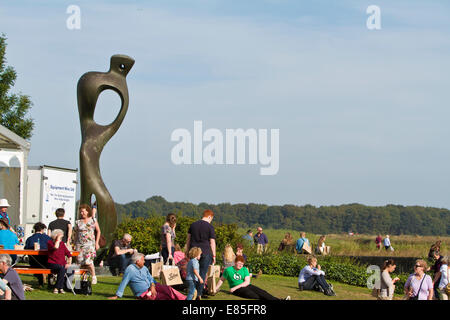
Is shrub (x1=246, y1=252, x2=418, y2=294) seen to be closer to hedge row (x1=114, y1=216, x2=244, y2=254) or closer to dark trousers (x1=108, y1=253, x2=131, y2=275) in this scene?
hedge row (x1=114, y1=216, x2=244, y2=254)

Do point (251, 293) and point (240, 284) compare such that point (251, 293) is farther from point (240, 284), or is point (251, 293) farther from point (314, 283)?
point (314, 283)

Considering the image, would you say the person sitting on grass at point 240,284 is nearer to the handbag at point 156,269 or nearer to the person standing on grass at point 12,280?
the handbag at point 156,269

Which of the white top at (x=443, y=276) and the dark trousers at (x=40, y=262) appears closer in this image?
the dark trousers at (x=40, y=262)

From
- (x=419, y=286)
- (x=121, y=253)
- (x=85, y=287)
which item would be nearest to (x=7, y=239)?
(x=85, y=287)

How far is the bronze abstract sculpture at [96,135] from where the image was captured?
17.4 meters

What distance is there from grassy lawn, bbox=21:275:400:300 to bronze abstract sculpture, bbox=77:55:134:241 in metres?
1.84

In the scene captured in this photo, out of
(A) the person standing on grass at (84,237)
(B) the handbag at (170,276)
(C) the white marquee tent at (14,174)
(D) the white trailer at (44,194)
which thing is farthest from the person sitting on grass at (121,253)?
(D) the white trailer at (44,194)

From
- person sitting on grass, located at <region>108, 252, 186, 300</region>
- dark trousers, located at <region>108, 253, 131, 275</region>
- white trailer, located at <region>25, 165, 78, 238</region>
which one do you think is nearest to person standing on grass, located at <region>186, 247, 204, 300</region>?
person sitting on grass, located at <region>108, 252, 186, 300</region>

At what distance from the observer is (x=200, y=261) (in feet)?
44.1

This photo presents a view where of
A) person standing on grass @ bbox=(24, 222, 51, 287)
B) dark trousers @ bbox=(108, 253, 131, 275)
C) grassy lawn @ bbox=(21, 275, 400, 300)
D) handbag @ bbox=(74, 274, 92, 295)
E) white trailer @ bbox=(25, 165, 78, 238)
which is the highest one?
white trailer @ bbox=(25, 165, 78, 238)

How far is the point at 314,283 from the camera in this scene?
1722 centimetres

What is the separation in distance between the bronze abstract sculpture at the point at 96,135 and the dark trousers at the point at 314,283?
4.75 metres

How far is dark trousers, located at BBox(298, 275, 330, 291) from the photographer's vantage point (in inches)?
672

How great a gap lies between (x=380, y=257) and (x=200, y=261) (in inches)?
603
